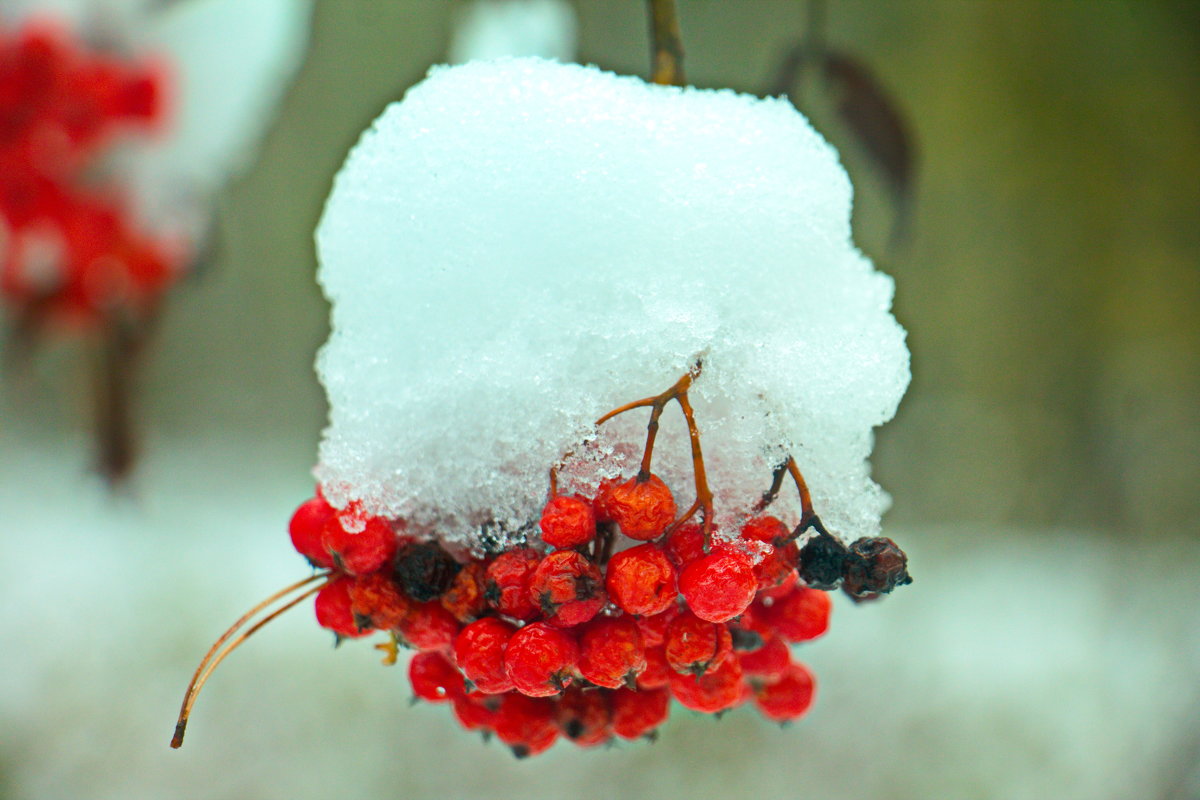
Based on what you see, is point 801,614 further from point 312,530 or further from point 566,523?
point 312,530

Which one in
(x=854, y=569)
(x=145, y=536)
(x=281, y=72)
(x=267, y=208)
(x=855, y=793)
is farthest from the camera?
(x=267, y=208)

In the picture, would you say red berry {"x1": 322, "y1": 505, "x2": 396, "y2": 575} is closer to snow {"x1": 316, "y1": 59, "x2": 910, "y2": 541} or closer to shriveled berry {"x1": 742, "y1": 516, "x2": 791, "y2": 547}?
snow {"x1": 316, "y1": 59, "x2": 910, "y2": 541}

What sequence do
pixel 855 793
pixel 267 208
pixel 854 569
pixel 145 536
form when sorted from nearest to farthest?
pixel 854 569 < pixel 855 793 < pixel 145 536 < pixel 267 208

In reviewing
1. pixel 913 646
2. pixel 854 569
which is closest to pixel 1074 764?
pixel 913 646

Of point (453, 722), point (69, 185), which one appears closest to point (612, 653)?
point (69, 185)

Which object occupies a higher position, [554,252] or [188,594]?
[554,252]

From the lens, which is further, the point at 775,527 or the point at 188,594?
the point at 188,594

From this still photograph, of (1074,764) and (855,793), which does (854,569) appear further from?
(1074,764)
